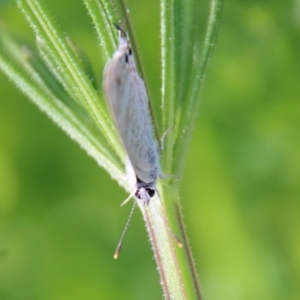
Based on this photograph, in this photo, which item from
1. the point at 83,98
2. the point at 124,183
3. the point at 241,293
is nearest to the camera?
the point at 83,98

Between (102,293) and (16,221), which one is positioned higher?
Result: (16,221)

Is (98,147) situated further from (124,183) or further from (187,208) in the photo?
(187,208)

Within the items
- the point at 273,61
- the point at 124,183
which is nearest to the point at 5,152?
the point at 124,183

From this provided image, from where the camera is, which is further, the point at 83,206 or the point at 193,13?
the point at 83,206

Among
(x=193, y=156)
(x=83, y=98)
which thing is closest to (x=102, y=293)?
(x=193, y=156)

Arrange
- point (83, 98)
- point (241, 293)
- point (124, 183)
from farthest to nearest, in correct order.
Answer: point (241, 293) → point (124, 183) → point (83, 98)

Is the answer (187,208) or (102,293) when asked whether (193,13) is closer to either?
(187,208)

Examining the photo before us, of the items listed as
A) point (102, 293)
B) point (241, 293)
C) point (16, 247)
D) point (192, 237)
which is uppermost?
point (16, 247)
